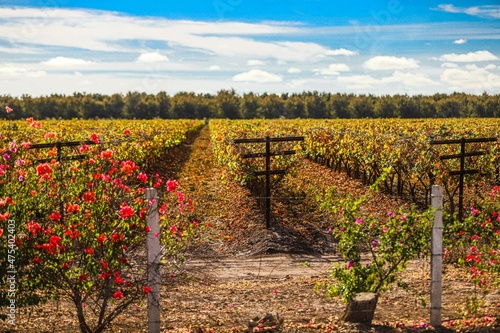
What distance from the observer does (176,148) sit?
1307 inches

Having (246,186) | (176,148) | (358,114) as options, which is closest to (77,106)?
(358,114)

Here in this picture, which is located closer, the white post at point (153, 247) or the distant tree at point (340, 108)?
the white post at point (153, 247)

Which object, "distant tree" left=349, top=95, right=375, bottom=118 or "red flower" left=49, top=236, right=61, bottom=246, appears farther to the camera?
"distant tree" left=349, top=95, right=375, bottom=118

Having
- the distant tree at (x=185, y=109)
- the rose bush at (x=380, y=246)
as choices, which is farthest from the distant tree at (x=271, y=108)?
the rose bush at (x=380, y=246)

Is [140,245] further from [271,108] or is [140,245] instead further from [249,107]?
[271,108]

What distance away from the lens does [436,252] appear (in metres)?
6.14

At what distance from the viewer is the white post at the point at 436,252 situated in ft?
20.1

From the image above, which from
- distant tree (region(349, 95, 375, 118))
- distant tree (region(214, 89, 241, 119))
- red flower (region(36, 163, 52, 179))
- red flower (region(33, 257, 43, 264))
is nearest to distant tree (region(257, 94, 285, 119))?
distant tree (region(214, 89, 241, 119))

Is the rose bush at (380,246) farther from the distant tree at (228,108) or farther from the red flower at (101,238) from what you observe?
the distant tree at (228,108)

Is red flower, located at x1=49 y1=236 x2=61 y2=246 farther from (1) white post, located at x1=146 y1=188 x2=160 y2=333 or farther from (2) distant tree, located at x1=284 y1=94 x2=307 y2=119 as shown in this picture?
(2) distant tree, located at x1=284 y1=94 x2=307 y2=119

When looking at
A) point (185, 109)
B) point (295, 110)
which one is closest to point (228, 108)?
point (185, 109)

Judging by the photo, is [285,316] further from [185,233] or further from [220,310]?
[185,233]

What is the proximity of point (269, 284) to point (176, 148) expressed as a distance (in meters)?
24.9

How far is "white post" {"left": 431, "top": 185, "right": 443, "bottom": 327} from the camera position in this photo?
20.1 ft
